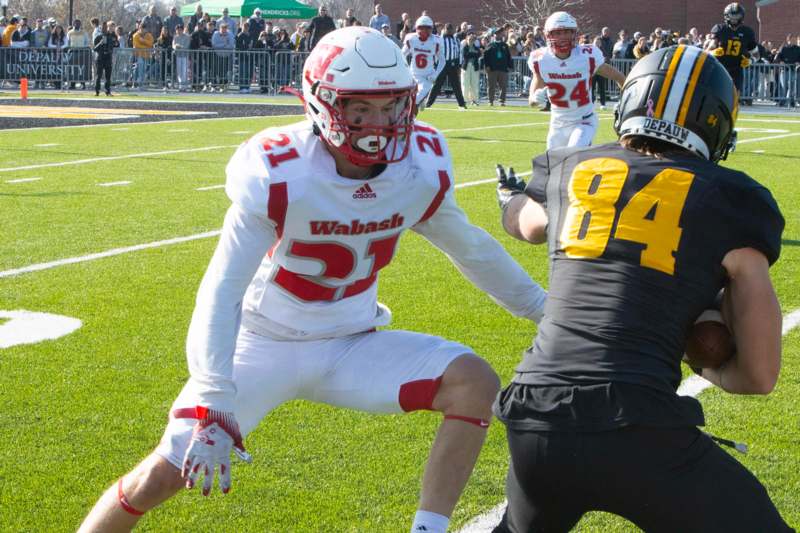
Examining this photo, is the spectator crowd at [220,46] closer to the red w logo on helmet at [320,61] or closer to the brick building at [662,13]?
the brick building at [662,13]

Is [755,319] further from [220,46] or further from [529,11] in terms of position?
Result: [529,11]

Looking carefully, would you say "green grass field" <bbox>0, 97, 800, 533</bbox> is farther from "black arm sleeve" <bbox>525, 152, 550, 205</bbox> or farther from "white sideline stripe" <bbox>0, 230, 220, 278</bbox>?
"black arm sleeve" <bbox>525, 152, 550, 205</bbox>

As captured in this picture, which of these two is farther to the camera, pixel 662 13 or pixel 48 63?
pixel 662 13

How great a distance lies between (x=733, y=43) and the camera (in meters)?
16.2

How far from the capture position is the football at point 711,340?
111 inches

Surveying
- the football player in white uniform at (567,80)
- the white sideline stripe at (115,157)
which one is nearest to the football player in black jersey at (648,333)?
the football player in white uniform at (567,80)

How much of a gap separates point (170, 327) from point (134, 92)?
87.0 ft

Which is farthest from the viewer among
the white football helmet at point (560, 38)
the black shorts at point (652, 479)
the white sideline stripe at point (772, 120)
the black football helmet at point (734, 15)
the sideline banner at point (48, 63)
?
the sideline banner at point (48, 63)

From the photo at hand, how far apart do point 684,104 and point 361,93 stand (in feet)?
3.34

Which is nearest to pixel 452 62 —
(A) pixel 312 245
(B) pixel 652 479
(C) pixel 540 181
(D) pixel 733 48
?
(D) pixel 733 48

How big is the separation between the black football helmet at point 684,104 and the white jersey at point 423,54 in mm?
19363

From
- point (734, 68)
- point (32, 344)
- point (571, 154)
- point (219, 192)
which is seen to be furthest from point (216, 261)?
point (734, 68)

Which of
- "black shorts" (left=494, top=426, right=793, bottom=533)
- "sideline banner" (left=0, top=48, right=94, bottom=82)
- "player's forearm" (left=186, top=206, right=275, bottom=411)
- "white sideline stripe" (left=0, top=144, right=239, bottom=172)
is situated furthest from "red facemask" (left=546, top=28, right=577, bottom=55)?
"sideline banner" (left=0, top=48, right=94, bottom=82)

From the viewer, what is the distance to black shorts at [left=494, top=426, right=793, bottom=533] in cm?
256
